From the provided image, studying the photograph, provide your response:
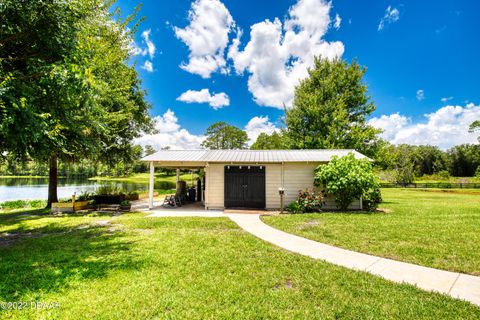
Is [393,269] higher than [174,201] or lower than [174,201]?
lower

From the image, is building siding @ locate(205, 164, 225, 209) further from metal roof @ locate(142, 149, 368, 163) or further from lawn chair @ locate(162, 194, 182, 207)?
lawn chair @ locate(162, 194, 182, 207)

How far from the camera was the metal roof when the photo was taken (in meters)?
12.1

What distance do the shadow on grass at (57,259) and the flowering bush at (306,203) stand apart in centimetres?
741

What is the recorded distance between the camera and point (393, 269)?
438cm

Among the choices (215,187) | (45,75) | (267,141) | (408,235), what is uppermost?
(267,141)

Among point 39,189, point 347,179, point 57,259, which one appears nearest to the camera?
point 57,259

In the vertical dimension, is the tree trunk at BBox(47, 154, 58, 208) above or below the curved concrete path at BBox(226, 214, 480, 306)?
above

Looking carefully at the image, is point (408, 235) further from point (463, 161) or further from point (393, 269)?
point (463, 161)

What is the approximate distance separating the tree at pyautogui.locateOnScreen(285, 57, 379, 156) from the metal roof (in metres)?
7.39

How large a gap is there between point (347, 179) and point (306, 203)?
218cm

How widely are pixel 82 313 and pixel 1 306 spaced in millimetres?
1192

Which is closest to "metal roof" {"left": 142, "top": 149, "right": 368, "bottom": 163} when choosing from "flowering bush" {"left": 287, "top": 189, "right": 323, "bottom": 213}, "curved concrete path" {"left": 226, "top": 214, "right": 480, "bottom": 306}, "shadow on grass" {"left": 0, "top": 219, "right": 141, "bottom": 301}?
"flowering bush" {"left": 287, "top": 189, "right": 323, "bottom": 213}

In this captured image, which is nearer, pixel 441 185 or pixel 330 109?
pixel 330 109

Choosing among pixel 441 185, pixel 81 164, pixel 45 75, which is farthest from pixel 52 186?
pixel 441 185
